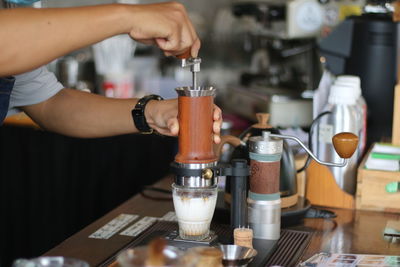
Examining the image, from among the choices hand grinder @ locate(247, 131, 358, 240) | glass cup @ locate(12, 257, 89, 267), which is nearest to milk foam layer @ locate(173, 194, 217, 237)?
hand grinder @ locate(247, 131, 358, 240)

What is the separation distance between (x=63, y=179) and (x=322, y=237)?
1.69m

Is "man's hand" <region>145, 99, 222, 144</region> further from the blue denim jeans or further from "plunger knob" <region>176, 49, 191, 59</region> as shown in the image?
the blue denim jeans

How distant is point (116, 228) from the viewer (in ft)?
5.66

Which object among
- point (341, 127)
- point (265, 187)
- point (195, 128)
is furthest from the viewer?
point (341, 127)

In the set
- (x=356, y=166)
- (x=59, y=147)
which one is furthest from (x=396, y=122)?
(x=59, y=147)

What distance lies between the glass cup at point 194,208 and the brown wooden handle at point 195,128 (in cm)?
6

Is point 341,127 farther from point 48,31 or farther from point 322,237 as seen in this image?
point 48,31

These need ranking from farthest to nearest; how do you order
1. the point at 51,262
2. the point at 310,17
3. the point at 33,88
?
the point at 310,17, the point at 33,88, the point at 51,262

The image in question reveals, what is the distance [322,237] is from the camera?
1665 millimetres

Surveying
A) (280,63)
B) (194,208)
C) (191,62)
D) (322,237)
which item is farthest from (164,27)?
(280,63)

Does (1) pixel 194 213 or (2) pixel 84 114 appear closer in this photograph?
(1) pixel 194 213

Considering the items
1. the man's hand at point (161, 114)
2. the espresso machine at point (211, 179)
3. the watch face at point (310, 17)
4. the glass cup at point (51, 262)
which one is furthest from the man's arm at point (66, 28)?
the watch face at point (310, 17)

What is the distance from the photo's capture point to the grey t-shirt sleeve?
183cm

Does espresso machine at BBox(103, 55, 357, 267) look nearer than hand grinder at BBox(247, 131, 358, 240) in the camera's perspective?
Yes
